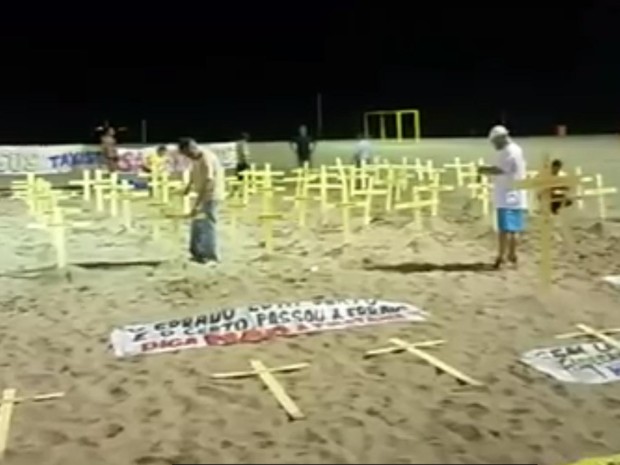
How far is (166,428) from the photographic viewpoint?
19.8 feet

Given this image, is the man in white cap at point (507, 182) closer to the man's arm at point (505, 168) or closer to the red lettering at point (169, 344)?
the man's arm at point (505, 168)

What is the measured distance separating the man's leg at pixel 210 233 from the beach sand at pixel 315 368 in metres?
0.25

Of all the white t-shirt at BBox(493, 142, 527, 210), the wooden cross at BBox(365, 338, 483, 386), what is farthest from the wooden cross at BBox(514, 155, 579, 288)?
the wooden cross at BBox(365, 338, 483, 386)

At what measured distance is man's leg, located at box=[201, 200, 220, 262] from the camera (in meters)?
11.1

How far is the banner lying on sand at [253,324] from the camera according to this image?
7.85 m

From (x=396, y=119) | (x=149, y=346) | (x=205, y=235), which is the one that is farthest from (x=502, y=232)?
(x=396, y=119)

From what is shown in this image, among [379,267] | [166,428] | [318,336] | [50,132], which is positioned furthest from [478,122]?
[166,428]

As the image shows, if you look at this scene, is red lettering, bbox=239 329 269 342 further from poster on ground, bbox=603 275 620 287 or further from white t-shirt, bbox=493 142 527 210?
poster on ground, bbox=603 275 620 287

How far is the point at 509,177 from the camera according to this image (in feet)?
33.2

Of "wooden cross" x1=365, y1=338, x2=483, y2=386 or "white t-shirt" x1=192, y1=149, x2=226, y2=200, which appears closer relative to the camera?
"wooden cross" x1=365, y1=338, x2=483, y2=386

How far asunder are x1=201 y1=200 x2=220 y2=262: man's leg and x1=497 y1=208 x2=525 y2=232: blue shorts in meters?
2.79

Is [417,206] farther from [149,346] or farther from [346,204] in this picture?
[149,346]

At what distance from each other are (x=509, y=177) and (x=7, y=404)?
17.3ft

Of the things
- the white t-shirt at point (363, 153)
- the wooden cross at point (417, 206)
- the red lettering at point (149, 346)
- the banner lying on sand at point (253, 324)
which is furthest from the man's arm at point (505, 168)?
the white t-shirt at point (363, 153)
